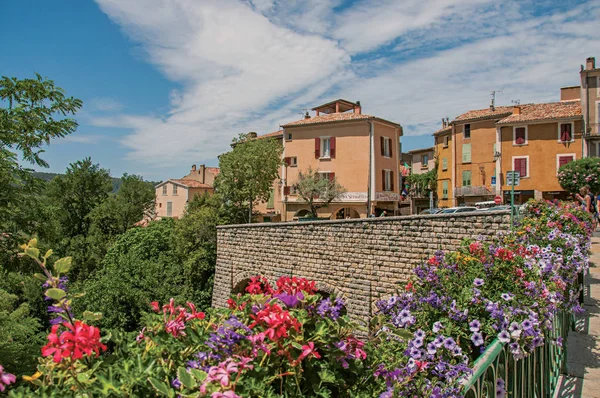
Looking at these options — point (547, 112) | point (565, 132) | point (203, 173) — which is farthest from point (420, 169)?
point (203, 173)

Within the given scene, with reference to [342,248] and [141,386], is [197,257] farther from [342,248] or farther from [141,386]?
[141,386]

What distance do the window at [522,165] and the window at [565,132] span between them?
102 inches

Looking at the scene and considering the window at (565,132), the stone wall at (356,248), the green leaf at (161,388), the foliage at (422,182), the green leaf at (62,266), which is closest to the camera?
the green leaf at (161,388)

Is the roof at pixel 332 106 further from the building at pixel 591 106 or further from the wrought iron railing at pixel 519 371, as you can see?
the wrought iron railing at pixel 519 371

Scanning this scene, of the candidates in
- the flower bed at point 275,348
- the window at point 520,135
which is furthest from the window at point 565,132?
the flower bed at point 275,348

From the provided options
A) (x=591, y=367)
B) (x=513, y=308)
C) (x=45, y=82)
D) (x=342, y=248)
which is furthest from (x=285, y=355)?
(x=342, y=248)

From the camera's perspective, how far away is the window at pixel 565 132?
30.0 m

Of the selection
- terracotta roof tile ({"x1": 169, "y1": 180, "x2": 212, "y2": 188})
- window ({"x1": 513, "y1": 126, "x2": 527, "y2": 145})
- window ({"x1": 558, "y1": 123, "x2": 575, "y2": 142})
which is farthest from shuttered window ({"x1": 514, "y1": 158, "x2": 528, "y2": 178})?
terracotta roof tile ({"x1": 169, "y1": 180, "x2": 212, "y2": 188})

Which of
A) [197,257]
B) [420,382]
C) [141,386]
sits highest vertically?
[141,386]

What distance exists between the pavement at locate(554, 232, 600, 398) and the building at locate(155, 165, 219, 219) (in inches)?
1738

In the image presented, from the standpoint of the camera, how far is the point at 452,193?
3684cm

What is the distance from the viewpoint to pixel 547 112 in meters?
31.2

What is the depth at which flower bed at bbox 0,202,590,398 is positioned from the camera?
130 centimetres

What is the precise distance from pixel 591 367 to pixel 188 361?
13.7ft
